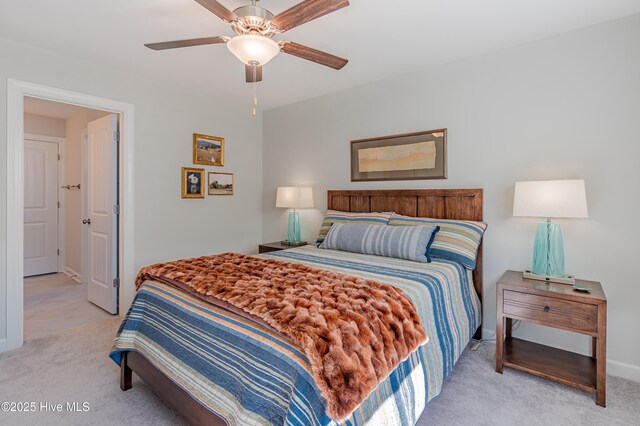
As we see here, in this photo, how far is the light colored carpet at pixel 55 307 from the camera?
307 cm

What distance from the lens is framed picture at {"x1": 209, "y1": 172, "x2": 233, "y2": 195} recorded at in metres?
4.03

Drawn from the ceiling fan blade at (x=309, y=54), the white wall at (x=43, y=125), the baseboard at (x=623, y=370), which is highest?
the white wall at (x=43, y=125)

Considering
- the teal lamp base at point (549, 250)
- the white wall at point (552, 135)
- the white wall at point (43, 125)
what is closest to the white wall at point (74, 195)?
the white wall at point (43, 125)

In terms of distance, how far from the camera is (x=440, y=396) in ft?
6.48

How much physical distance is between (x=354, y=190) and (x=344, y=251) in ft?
3.10

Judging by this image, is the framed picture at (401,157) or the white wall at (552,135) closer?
the white wall at (552,135)

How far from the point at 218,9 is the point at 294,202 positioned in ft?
8.07

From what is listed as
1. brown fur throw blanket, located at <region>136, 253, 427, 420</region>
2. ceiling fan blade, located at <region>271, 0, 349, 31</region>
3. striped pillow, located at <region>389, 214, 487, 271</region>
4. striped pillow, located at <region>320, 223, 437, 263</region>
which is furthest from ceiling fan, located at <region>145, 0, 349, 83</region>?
striped pillow, located at <region>389, 214, 487, 271</region>

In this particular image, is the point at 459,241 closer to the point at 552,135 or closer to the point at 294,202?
the point at 552,135

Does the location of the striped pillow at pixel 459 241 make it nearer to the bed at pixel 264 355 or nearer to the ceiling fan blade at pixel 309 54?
the bed at pixel 264 355

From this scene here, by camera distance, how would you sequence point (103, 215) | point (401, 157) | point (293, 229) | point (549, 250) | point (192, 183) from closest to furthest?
point (549, 250), point (401, 157), point (103, 215), point (192, 183), point (293, 229)

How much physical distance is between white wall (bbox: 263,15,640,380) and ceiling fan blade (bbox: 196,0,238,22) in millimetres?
2049

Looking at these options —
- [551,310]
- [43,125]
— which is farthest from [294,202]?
[43,125]

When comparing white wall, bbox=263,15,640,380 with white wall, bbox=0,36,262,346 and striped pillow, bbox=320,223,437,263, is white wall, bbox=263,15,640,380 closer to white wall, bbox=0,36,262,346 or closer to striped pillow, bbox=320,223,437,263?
striped pillow, bbox=320,223,437,263
